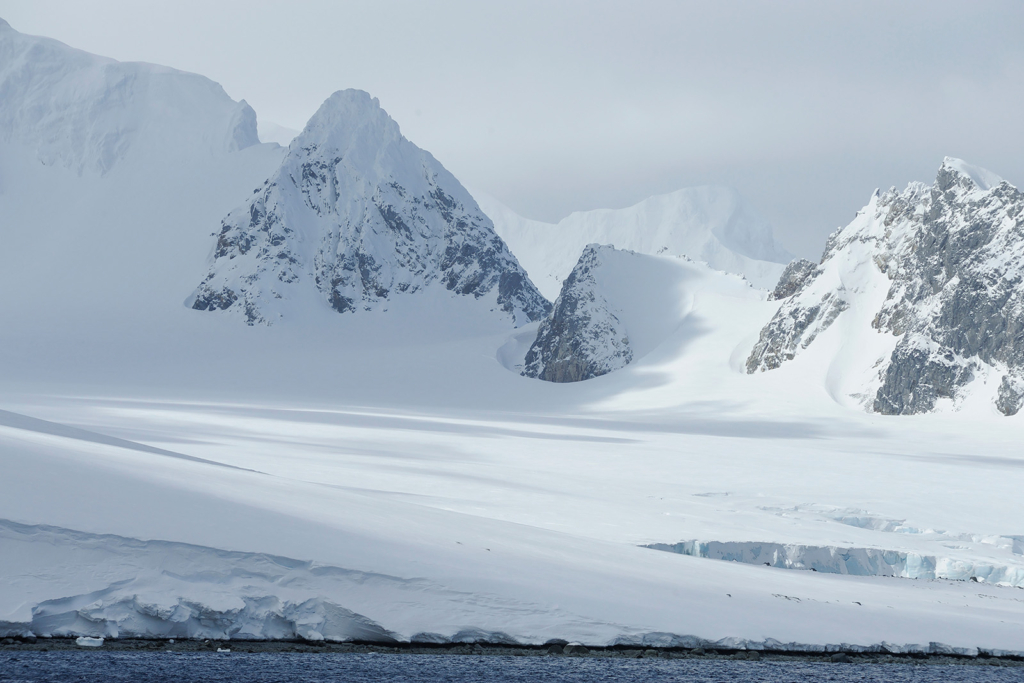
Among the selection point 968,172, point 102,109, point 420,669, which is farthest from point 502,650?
point 102,109

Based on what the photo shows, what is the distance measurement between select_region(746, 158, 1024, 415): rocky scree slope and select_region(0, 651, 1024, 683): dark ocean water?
42.3 metres

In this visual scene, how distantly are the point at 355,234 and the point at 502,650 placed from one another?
93.1 m

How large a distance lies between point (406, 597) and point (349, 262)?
296 feet

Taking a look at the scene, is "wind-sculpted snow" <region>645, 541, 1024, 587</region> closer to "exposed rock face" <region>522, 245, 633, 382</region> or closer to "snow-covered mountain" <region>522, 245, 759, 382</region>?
"snow-covered mountain" <region>522, 245, 759, 382</region>

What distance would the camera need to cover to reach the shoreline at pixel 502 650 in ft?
34.7

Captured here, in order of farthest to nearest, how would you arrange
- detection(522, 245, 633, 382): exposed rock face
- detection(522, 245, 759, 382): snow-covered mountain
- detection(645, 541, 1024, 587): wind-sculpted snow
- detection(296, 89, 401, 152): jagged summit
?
detection(296, 89, 401, 152): jagged summit → detection(522, 245, 759, 382): snow-covered mountain → detection(522, 245, 633, 382): exposed rock face → detection(645, 541, 1024, 587): wind-sculpted snow

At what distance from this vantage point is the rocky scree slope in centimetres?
5091

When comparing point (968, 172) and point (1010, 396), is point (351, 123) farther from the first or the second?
point (1010, 396)

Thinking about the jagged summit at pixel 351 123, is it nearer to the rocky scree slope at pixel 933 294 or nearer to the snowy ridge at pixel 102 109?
the snowy ridge at pixel 102 109

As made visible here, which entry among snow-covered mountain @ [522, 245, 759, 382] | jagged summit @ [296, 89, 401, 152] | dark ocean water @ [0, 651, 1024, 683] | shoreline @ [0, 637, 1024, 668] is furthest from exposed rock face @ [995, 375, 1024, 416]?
jagged summit @ [296, 89, 401, 152]

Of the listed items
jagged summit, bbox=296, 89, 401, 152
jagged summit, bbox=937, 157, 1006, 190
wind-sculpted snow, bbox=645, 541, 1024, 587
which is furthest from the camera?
jagged summit, bbox=296, 89, 401, 152

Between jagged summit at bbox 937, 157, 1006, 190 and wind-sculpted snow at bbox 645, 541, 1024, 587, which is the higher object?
jagged summit at bbox 937, 157, 1006, 190

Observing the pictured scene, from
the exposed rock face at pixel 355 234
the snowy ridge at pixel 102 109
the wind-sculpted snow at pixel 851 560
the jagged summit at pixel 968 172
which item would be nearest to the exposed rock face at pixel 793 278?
the jagged summit at pixel 968 172

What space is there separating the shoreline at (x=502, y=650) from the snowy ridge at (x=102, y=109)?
11103 centimetres
